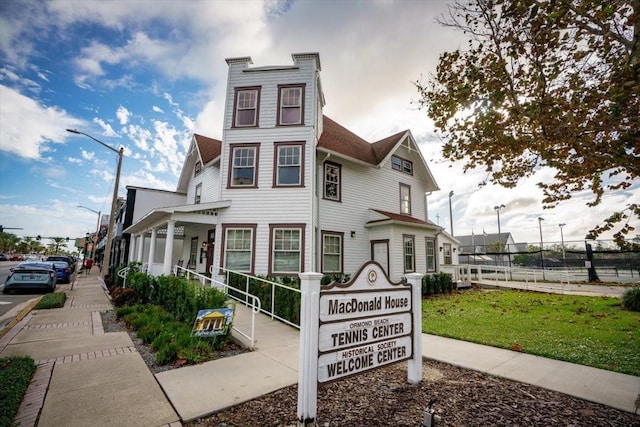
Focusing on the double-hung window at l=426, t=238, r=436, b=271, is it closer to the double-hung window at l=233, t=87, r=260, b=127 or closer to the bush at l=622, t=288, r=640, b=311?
the bush at l=622, t=288, r=640, b=311

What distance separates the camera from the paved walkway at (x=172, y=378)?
3223mm

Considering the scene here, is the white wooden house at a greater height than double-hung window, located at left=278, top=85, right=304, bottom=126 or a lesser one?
lesser

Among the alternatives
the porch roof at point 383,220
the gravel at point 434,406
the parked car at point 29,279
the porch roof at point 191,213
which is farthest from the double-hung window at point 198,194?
the gravel at point 434,406

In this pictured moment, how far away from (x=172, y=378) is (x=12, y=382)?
186 cm

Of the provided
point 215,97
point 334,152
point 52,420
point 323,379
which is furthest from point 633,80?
point 215,97

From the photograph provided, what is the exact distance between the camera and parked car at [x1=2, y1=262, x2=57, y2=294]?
13836 mm

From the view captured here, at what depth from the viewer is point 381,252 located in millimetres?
14422

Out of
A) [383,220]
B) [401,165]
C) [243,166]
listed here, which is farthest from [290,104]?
[401,165]

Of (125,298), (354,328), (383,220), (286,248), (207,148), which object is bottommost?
(125,298)

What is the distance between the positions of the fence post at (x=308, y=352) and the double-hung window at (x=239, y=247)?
31.4ft

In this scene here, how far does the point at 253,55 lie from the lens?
Answer: 1388 centimetres

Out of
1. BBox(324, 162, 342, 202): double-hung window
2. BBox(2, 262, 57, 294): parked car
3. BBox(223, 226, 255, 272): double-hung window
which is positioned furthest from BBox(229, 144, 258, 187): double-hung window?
BBox(2, 262, 57, 294): parked car

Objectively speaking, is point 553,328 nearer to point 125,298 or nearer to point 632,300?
point 632,300

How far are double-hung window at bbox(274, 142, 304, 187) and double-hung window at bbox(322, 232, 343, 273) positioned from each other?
2738mm
